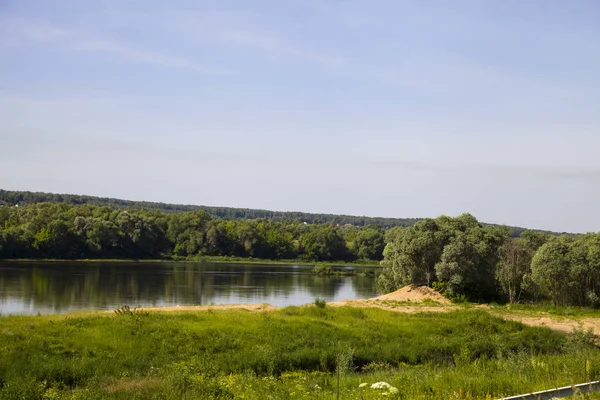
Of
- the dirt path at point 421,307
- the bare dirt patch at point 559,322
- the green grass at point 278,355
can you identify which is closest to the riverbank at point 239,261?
the dirt path at point 421,307

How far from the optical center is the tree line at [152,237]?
100 m

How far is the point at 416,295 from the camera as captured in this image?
4531 centimetres

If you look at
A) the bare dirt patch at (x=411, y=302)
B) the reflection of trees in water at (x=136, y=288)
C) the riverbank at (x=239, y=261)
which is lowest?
the riverbank at (x=239, y=261)

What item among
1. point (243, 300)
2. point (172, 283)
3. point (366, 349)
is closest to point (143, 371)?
point (366, 349)

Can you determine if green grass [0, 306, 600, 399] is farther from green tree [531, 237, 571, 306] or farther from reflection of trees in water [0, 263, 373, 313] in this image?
reflection of trees in water [0, 263, 373, 313]

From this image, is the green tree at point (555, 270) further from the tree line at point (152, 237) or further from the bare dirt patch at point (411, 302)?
the tree line at point (152, 237)

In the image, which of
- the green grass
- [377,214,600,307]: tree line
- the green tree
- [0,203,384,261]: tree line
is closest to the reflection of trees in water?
[377,214,600,307]: tree line

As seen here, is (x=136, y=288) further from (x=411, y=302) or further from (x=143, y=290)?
(x=411, y=302)

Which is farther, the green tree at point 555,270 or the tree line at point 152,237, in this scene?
the tree line at point 152,237

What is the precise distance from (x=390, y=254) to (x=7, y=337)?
122 feet

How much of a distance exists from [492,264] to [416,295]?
629 centimetres

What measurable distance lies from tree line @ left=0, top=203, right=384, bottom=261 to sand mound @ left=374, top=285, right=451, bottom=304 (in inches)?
2823

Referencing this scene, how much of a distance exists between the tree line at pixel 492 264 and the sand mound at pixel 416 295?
678 millimetres

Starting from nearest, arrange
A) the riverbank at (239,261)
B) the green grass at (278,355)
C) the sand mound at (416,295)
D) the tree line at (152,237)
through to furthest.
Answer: the green grass at (278,355) < the sand mound at (416,295) < the tree line at (152,237) < the riverbank at (239,261)
